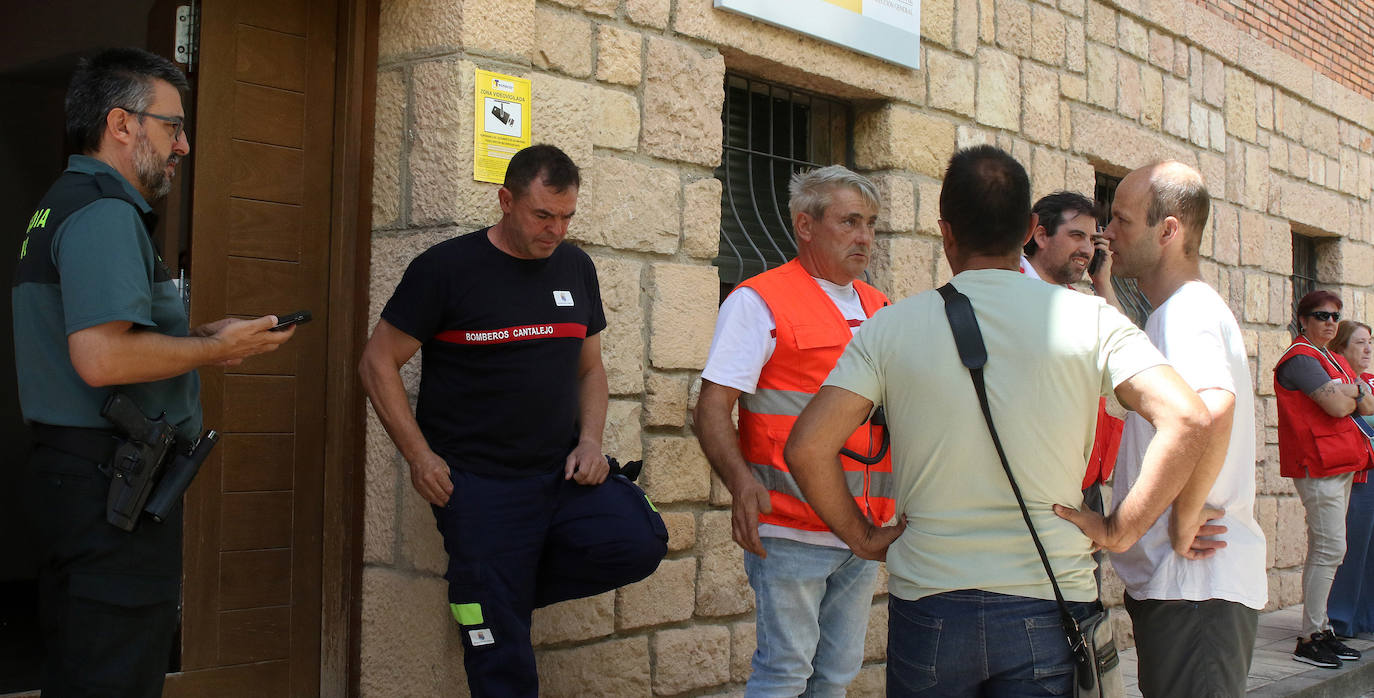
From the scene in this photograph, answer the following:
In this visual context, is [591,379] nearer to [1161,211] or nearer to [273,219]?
[273,219]

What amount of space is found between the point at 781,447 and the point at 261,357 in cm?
172

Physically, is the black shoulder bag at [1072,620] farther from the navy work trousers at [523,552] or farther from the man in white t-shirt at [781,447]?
the navy work trousers at [523,552]

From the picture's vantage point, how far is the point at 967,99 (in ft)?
18.8

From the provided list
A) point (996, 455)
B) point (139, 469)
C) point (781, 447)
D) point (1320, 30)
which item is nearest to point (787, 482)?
point (781, 447)

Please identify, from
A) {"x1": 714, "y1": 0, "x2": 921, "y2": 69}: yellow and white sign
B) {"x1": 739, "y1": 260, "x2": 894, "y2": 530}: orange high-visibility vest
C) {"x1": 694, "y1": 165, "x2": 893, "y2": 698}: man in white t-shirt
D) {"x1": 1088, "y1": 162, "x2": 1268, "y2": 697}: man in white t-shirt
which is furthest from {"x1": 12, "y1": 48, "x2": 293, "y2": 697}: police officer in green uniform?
{"x1": 714, "y1": 0, "x2": 921, "y2": 69}: yellow and white sign

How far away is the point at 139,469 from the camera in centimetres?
251

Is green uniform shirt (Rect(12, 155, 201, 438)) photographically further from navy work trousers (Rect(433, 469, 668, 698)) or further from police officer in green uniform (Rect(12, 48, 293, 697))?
navy work trousers (Rect(433, 469, 668, 698))

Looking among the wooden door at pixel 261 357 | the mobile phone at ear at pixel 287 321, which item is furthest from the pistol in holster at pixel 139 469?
the wooden door at pixel 261 357

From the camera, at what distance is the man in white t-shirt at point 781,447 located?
10.6ft

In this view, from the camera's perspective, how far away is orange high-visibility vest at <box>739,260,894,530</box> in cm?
327

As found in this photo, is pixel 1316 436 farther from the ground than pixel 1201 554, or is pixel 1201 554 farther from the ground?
pixel 1316 436

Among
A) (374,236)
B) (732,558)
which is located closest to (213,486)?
(374,236)

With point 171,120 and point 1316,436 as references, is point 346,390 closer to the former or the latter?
point 171,120

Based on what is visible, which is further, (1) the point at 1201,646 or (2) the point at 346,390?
(2) the point at 346,390
